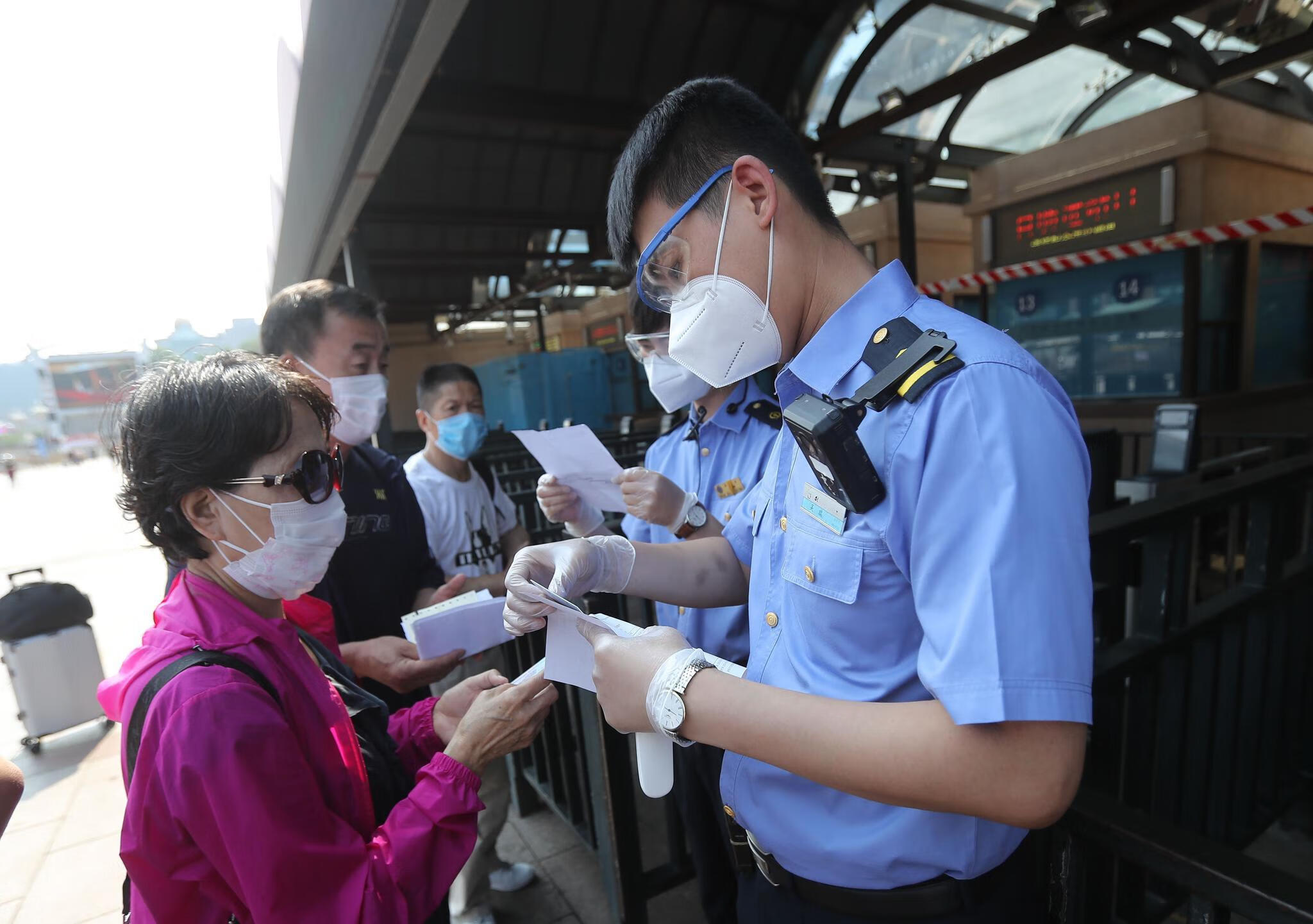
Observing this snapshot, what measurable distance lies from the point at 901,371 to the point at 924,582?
25 centimetres

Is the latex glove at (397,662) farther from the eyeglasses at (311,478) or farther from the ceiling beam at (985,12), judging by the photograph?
the ceiling beam at (985,12)

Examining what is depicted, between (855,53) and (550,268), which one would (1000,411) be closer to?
(855,53)

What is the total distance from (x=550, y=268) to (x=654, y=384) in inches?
303

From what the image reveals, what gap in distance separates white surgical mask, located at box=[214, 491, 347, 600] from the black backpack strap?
231mm

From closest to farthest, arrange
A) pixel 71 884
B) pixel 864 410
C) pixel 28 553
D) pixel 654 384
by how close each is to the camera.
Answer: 1. pixel 864 410
2. pixel 654 384
3. pixel 71 884
4. pixel 28 553

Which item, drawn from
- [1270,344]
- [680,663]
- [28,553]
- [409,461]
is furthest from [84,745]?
[1270,344]

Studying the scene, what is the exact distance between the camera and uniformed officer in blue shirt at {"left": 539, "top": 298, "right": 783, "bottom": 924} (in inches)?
75.7

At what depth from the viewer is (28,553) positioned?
11.1m

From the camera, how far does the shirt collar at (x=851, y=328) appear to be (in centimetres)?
93

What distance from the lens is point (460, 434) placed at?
294 cm

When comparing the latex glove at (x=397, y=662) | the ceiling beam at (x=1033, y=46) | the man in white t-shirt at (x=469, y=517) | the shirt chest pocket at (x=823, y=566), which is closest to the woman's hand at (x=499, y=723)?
the latex glove at (x=397, y=662)

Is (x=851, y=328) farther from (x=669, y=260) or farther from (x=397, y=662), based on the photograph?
(x=397, y=662)

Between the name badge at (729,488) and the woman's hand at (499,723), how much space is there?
37.4 inches

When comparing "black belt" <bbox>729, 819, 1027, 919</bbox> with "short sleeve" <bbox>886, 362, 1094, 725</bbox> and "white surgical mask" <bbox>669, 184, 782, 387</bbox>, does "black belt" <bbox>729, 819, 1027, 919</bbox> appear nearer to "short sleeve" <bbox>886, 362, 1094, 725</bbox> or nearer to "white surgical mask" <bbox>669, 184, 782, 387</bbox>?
"short sleeve" <bbox>886, 362, 1094, 725</bbox>
